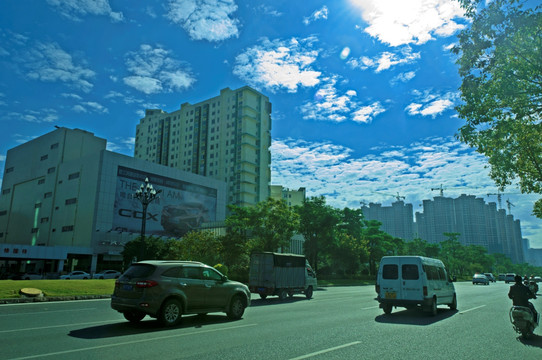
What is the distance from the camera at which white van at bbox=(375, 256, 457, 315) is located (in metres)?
13.9

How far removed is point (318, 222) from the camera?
54.8m

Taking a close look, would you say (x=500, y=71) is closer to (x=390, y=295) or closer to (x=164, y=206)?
(x=390, y=295)

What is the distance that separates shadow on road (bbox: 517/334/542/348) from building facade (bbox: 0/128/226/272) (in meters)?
62.2

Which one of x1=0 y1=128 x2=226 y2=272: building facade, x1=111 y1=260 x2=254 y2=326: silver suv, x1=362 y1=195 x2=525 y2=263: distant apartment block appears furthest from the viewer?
x1=362 y1=195 x2=525 y2=263: distant apartment block

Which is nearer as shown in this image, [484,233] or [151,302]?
[151,302]

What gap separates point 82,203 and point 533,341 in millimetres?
70867

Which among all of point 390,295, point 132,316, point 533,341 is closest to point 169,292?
point 132,316

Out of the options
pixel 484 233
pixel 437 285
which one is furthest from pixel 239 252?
pixel 484 233

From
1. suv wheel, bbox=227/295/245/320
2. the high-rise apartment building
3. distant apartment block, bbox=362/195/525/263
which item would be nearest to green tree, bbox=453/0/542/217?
suv wheel, bbox=227/295/245/320

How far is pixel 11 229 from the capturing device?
85.4 m

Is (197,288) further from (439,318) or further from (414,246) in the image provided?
(414,246)

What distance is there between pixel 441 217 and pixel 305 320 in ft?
444

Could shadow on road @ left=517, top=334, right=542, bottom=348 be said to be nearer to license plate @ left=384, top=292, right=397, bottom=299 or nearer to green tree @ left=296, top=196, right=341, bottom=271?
license plate @ left=384, top=292, right=397, bottom=299

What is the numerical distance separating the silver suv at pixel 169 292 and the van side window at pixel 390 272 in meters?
6.23
